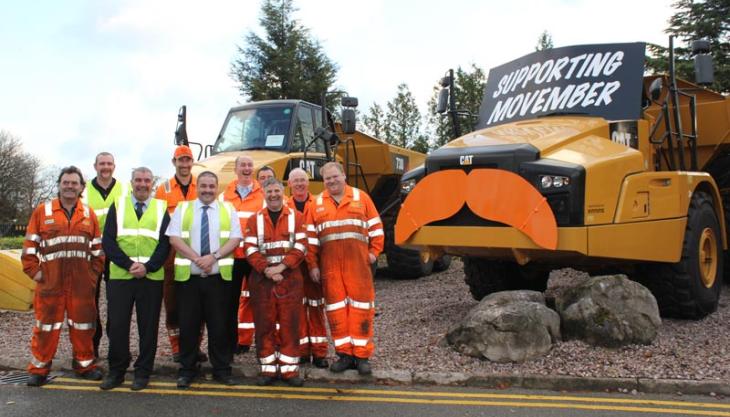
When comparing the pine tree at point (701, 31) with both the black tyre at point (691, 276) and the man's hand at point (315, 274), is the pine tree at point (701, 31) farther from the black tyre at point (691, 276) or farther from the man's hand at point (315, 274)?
the man's hand at point (315, 274)

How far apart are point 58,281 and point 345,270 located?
2499 millimetres

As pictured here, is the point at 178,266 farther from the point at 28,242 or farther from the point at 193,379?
the point at 28,242

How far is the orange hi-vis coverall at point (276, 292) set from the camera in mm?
5504

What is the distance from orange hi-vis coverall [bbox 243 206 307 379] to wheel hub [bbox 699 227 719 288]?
451cm

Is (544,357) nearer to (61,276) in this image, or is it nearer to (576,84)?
(576,84)

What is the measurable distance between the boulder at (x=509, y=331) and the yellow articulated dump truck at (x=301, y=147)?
3658 millimetres

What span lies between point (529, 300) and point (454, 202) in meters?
1.18

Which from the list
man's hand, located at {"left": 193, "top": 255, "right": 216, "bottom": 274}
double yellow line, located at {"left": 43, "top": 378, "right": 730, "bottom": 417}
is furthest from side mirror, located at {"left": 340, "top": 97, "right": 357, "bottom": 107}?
double yellow line, located at {"left": 43, "top": 378, "right": 730, "bottom": 417}

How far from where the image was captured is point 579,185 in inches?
226

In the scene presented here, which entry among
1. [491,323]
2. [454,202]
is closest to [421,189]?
[454,202]

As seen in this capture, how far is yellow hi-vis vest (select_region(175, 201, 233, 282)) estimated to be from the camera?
5.47 m

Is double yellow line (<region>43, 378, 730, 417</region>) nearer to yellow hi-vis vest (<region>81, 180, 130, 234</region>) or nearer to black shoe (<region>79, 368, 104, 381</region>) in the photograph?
black shoe (<region>79, 368, 104, 381</region>)

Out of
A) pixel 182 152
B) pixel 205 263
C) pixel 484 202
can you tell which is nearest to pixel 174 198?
pixel 182 152

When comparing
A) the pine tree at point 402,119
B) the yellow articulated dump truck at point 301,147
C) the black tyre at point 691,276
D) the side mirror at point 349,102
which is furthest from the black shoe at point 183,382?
the pine tree at point 402,119
